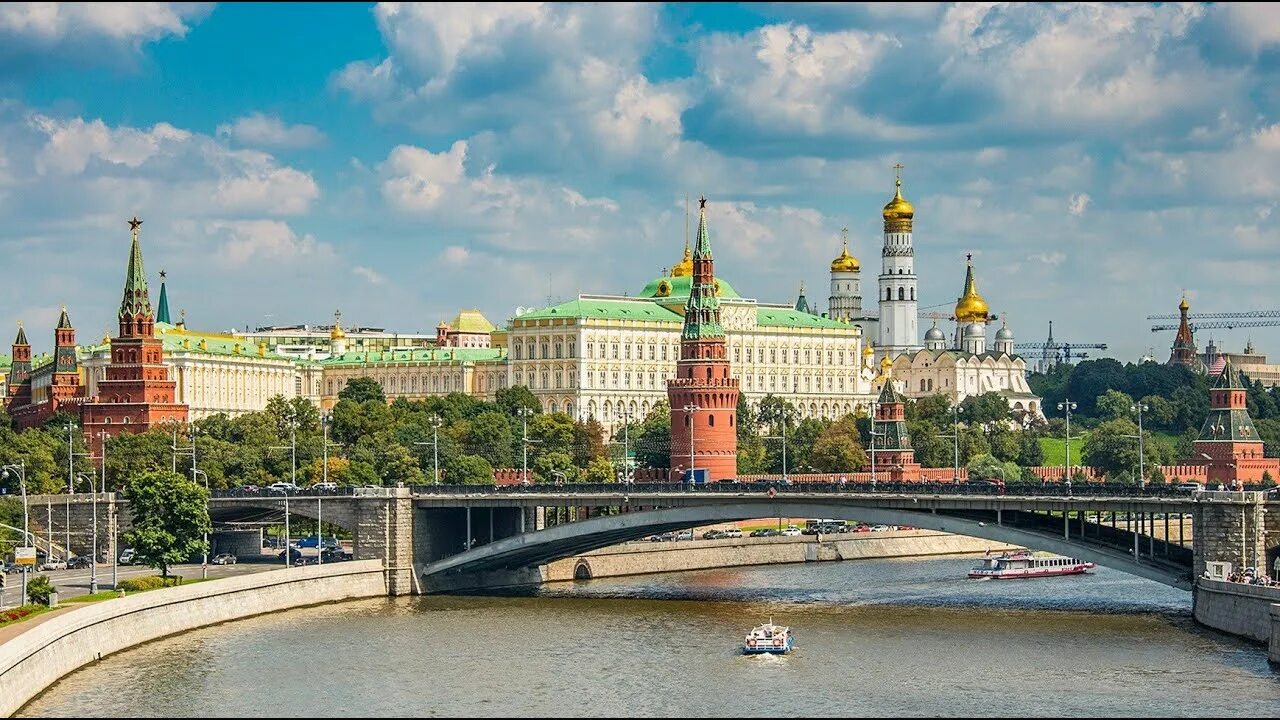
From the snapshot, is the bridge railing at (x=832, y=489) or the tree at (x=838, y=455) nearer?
the bridge railing at (x=832, y=489)

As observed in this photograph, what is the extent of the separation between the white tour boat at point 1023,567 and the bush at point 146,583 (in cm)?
4275

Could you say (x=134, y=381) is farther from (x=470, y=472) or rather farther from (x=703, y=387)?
(x=703, y=387)

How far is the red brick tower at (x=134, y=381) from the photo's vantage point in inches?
6890

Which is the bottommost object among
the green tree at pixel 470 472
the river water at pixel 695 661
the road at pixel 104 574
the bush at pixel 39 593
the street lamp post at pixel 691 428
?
the river water at pixel 695 661

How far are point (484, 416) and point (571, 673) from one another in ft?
319

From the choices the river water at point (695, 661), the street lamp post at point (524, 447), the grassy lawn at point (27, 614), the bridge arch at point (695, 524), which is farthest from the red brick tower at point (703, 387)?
the grassy lawn at point (27, 614)

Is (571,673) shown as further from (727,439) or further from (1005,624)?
(727,439)

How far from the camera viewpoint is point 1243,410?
166125 mm

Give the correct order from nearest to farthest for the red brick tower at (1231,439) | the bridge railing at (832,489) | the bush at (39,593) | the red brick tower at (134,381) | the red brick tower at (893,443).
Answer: the bush at (39,593) < the bridge railing at (832,489) < the red brick tower at (1231,439) < the red brick tower at (893,443) < the red brick tower at (134,381)

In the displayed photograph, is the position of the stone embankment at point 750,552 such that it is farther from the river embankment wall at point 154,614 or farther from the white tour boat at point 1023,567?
the river embankment wall at point 154,614

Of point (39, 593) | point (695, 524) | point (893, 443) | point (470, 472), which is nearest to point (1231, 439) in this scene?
point (893, 443)

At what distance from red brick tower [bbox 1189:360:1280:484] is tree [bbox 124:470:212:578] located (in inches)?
3060

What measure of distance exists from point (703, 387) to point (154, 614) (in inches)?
2682

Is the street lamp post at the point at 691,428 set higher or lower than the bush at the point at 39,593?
higher
